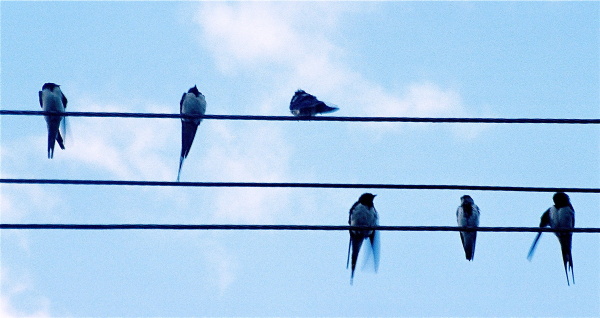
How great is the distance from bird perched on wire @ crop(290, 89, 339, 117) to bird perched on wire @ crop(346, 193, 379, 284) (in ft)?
4.08

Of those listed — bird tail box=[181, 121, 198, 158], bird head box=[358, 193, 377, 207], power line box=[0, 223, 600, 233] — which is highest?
bird tail box=[181, 121, 198, 158]

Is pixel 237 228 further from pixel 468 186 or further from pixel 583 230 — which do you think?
pixel 583 230

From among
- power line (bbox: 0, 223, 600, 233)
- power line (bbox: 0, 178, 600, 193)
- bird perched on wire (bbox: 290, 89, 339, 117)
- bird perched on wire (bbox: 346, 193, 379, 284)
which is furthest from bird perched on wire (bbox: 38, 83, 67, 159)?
power line (bbox: 0, 223, 600, 233)

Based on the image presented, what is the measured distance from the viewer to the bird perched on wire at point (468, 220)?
9.69 m

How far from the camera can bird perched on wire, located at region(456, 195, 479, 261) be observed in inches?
381

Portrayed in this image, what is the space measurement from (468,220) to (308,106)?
2153 millimetres

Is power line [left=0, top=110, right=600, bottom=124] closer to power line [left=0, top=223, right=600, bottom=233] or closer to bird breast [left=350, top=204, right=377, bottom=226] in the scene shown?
→ power line [left=0, top=223, right=600, bottom=233]

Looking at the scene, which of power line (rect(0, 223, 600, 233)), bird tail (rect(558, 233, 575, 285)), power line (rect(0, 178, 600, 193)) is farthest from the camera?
bird tail (rect(558, 233, 575, 285))

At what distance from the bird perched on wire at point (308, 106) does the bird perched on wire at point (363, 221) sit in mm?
1244

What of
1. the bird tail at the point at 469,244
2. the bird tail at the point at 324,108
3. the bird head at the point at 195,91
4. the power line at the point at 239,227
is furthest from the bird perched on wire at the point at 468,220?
the power line at the point at 239,227

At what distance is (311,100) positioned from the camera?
359 inches

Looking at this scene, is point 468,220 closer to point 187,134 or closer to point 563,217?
point 563,217

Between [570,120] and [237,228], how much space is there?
6.87ft

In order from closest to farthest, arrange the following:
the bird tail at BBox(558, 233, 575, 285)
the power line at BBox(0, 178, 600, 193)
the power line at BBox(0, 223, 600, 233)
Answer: the power line at BBox(0, 223, 600, 233)
the power line at BBox(0, 178, 600, 193)
the bird tail at BBox(558, 233, 575, 285)
